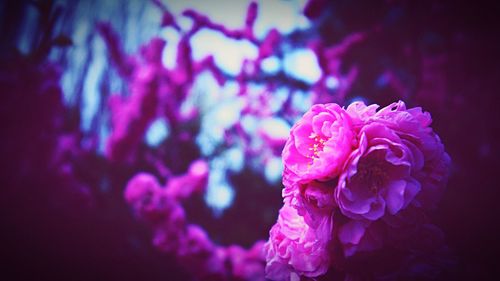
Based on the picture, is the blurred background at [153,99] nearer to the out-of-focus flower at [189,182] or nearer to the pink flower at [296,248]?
the out-of-focus flower at [189,182]

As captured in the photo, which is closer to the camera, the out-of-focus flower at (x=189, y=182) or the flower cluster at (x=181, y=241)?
the flower cluster at (x=181, y=241)

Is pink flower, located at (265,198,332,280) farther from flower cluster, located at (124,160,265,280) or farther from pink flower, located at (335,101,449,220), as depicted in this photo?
flower cluster, located at (124,160,265,280)

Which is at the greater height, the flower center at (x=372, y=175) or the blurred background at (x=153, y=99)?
the blurred background at (x=153, y=99)

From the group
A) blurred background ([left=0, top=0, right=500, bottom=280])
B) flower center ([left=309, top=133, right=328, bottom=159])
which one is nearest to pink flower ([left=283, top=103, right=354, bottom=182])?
flower center ([left=309, top=133, right=328, bottom=159])

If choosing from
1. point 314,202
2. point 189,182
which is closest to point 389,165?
point 314,202

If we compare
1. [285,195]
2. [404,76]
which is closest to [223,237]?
[404,76]

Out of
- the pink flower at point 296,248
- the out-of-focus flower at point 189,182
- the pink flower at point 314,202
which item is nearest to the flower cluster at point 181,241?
the out-of-focus flower at point 189,182

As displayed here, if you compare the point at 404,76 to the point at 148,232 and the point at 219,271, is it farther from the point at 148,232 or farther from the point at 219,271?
the point at 148,232

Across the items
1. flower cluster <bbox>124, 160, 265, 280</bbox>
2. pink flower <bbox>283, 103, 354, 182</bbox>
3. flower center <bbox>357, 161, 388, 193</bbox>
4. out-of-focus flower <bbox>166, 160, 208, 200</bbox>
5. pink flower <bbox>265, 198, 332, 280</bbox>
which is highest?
out-of-focus flower <bbox>166, 160, 208, 200</bbox>
